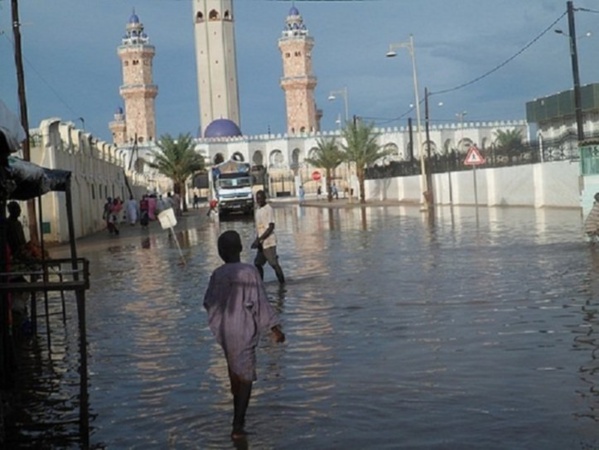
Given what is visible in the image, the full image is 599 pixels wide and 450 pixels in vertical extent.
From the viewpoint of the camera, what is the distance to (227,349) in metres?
6.21

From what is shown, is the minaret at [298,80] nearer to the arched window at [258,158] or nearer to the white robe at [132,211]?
the arched window at [258,158]

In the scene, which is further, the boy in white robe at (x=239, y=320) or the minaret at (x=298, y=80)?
the minaret at (x=298, y=80)

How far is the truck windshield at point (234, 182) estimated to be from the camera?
165ft

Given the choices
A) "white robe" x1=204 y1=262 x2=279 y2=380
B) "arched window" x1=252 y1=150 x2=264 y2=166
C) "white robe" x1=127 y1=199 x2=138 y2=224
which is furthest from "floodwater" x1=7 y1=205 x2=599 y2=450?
"arched window" x1=252 y1=150 x2=264 y2=166

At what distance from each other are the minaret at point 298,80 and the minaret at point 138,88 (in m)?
15.1

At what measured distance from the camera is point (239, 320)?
6.18m

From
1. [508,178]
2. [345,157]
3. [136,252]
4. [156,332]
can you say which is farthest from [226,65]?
[156,332]

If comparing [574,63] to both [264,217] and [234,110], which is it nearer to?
[264,217]

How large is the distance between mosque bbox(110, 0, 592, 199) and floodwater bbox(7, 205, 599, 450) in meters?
78.8

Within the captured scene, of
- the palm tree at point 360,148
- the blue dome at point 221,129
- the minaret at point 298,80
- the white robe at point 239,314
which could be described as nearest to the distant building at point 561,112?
the palm tree at point 360,148

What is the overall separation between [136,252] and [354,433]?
20323 millimetres

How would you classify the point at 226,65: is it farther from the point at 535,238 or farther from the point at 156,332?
the point at 156,332

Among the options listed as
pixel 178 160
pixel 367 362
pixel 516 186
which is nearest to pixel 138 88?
pixel 178 160

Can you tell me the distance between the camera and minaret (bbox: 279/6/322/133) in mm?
112875
